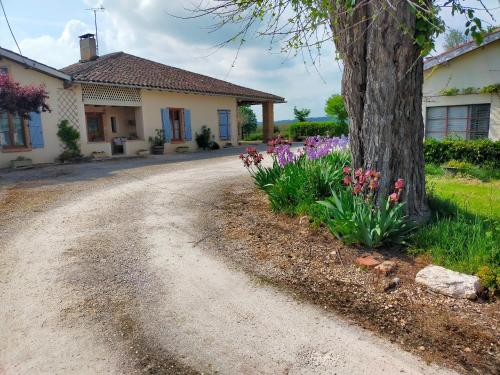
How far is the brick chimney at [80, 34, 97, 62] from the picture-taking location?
1959 cm

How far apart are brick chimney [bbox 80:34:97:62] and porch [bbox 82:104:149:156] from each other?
401 cm

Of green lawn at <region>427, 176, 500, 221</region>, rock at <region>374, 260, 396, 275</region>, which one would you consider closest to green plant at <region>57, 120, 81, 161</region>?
green lawn at <region>427, 176, 500, 221</region>

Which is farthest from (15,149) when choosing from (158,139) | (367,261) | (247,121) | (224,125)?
(247,121)

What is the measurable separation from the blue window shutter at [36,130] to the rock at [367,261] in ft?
43.8

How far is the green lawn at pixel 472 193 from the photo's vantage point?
213 inches

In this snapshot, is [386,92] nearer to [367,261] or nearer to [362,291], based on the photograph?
[367,261]

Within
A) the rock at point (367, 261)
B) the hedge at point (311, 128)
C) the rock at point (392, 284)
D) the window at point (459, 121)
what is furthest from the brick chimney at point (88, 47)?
the rock at point (392, 284)

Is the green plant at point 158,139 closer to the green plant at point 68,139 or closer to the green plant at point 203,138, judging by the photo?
the green plant at point 203,138

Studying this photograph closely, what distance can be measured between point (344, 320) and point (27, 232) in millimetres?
4299

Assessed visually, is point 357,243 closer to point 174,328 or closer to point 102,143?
point 174,328

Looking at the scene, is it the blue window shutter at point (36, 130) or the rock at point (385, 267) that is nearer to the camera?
the rock at point (385, 267)

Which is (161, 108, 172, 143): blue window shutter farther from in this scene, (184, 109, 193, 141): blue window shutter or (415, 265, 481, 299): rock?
(415, 265, 481, 299): rock

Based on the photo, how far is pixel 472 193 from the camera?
7.08 meters

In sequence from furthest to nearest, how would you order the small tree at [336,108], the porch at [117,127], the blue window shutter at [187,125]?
the small tree at [336,108]
the blue window shutter at [187,125]
the porch at [117,127]
